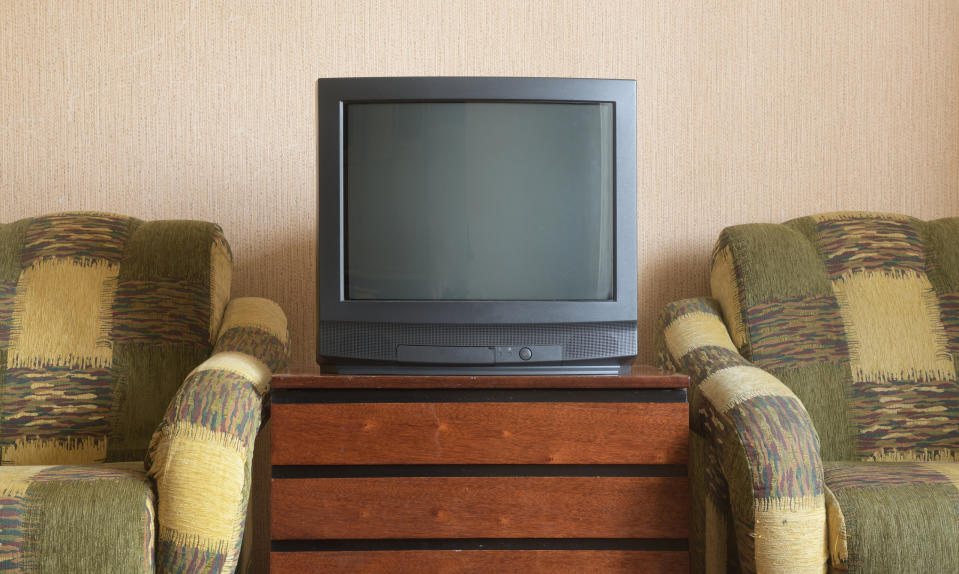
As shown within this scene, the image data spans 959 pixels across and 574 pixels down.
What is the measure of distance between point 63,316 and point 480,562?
1092 millimetres

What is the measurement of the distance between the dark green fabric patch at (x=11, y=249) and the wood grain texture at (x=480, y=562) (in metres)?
0.94

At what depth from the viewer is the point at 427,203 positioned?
1.57 metres

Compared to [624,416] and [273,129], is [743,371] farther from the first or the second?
[273,129]

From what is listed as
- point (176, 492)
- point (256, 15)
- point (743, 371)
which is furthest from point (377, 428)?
→ point (256, 15)

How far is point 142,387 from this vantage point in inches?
67.1

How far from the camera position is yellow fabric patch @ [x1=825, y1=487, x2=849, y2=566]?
4.03ft

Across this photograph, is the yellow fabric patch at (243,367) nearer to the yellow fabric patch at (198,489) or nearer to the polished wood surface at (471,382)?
the polished wood surface at (471,382)

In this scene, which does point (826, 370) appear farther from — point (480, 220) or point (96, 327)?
point (96, 327)

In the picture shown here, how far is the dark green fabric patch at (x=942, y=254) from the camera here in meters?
1.78

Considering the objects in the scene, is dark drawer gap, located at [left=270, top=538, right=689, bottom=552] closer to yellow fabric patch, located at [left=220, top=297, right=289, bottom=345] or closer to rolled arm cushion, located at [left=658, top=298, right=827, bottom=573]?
rolled arm cushion, located at [left=658, top=298, right=827, bottom=573]

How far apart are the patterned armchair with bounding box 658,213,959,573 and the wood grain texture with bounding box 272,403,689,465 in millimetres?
126

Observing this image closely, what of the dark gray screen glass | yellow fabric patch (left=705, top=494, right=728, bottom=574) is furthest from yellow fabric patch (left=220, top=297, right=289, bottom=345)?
yellow fabric patch (left=705, top=494, right=728, bottom=574)

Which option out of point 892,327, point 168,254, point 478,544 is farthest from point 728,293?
point 168,254

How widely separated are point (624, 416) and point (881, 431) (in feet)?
2.26
